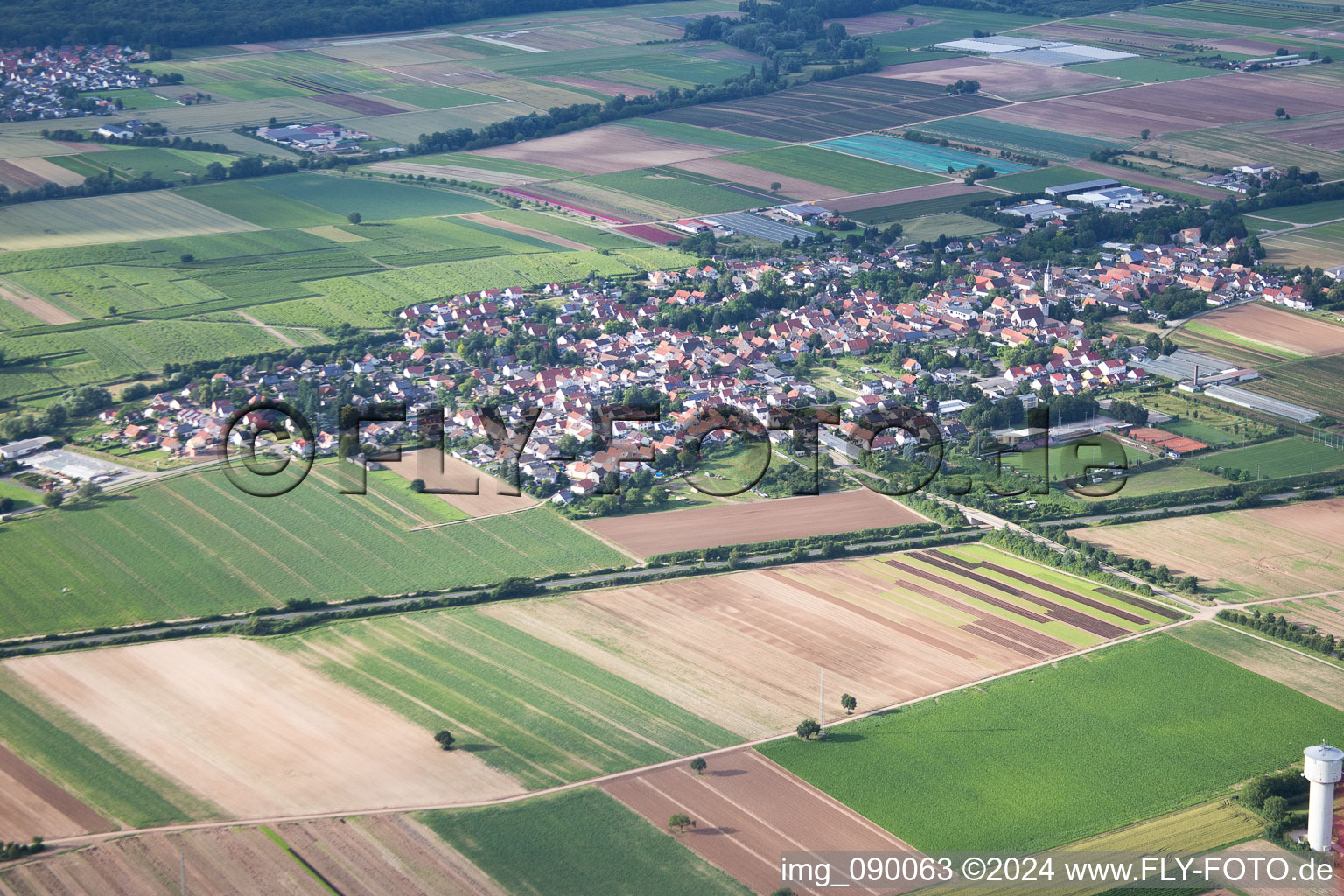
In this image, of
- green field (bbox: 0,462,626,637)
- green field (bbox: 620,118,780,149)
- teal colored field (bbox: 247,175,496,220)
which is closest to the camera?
green field (bbox: 0,462,626,637)

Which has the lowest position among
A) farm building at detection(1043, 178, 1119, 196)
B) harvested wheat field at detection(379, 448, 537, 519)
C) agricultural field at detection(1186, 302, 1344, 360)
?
harvested wheat field at detection(379, 448, 537, 519)

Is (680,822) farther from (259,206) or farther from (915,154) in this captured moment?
(915,154)

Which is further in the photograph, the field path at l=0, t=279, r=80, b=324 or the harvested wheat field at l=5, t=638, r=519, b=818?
the field path at l=0, t=279, r=80, b=324

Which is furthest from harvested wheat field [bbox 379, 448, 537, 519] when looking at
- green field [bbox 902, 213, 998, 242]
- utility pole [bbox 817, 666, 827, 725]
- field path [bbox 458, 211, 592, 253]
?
green field [bbox 902, 213, 998, 242]

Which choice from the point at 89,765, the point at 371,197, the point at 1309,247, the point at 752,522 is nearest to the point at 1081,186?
the point at 1309,247

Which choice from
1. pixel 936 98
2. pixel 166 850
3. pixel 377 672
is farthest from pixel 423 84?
pixel 166 850

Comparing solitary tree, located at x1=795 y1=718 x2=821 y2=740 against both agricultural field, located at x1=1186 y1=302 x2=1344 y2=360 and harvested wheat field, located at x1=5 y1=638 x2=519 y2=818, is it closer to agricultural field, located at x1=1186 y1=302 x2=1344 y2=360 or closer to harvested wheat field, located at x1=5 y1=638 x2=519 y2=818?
harvested wheat field, located at x1=5 y1=638 x2=519 y2=818
